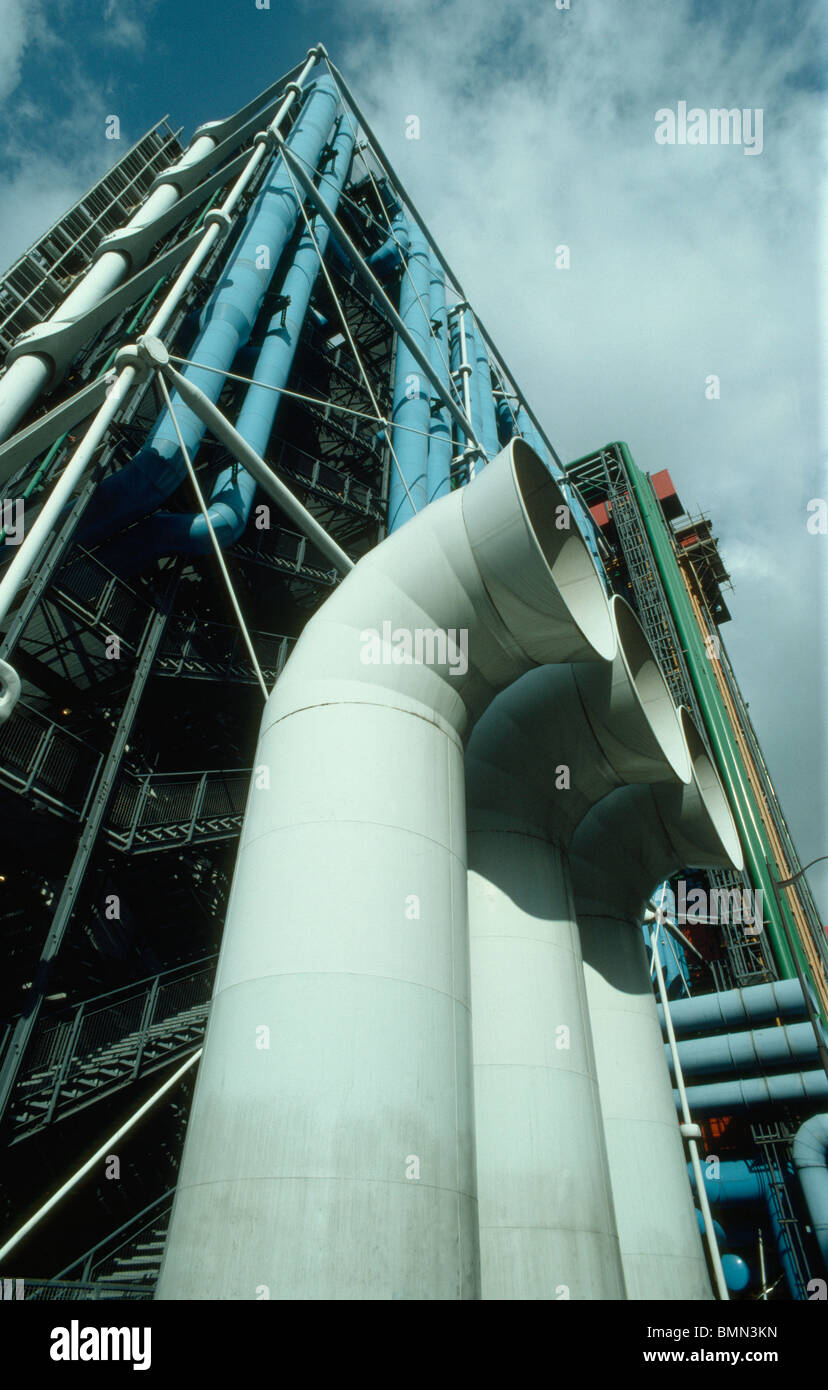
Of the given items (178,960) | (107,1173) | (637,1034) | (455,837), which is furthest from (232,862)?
(455,837)

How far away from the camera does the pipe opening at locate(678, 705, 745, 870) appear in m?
8.03

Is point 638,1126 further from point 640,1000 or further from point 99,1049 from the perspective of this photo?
point 99,1049

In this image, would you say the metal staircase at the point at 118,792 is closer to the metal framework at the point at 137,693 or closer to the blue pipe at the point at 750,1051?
the metal framework at the point at 137,693

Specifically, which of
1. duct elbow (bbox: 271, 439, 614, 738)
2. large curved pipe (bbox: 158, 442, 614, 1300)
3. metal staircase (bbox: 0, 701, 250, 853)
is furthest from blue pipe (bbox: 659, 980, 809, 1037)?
large curved pipe (bbox: 158, 442, 614, 1300)

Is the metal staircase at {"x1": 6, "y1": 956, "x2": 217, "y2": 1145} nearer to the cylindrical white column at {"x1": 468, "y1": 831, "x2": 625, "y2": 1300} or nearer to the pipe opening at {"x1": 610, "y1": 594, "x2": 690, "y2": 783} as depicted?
the cylindrical white column at {"x1": 468, "y1": 831, "x2": 625, "y2": 1300}

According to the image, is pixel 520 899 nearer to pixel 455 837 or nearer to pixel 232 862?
pixel 455 837

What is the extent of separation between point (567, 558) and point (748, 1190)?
19958 mm

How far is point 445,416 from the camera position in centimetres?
2033

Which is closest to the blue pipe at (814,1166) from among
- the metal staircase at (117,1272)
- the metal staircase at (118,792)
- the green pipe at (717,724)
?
the green pipe at (717,724)

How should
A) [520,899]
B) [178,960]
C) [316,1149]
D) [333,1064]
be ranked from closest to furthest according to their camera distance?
1. [316,1149]
2. [333,1064]
3. [520,899]
4. [178,960]
